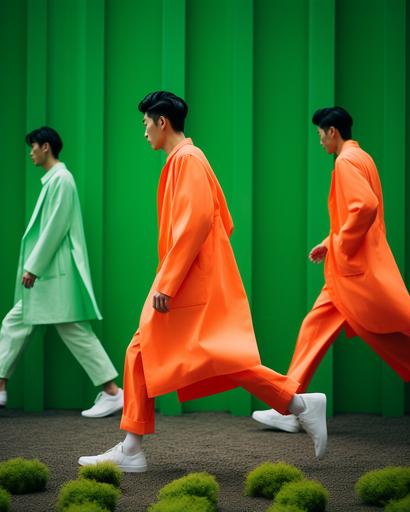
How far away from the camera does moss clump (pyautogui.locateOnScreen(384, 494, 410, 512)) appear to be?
10.3 feet

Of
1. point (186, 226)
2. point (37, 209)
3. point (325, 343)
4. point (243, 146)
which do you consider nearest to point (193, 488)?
point (186, 226)

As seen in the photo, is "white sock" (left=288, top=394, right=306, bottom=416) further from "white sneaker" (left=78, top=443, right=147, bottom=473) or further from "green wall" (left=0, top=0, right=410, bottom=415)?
"green wall" (left=0, top=0, right=410, bottom=415)

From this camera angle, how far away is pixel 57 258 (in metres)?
6.09

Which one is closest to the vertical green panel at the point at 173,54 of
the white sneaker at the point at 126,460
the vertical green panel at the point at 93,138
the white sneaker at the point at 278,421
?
the vertical green panel at the point at 93,138

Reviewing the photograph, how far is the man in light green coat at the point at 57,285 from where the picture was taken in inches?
236

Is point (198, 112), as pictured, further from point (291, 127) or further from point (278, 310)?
point (278, 310)

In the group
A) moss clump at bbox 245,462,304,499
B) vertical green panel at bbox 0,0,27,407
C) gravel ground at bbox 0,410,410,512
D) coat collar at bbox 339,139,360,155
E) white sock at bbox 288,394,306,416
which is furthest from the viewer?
vertical green panel at bbox 0,0,27,407

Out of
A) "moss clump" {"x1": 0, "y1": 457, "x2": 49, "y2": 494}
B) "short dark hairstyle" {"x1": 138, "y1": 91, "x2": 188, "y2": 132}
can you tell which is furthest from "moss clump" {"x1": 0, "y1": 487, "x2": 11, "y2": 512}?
"short dark hairstyle" {"x1": 138, "y1": 91, "x2": 188, "y2": 132}

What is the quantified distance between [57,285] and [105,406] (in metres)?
0.90

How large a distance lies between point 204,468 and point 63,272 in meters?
2.19

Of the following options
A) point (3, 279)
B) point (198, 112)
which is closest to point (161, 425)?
point (3, 279)

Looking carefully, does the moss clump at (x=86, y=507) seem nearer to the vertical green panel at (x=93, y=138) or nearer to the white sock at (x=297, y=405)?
the white sock at (x=297, y=405)

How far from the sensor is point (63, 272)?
240 inches

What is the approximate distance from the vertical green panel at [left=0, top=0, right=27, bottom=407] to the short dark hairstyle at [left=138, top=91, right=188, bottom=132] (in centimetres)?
230
